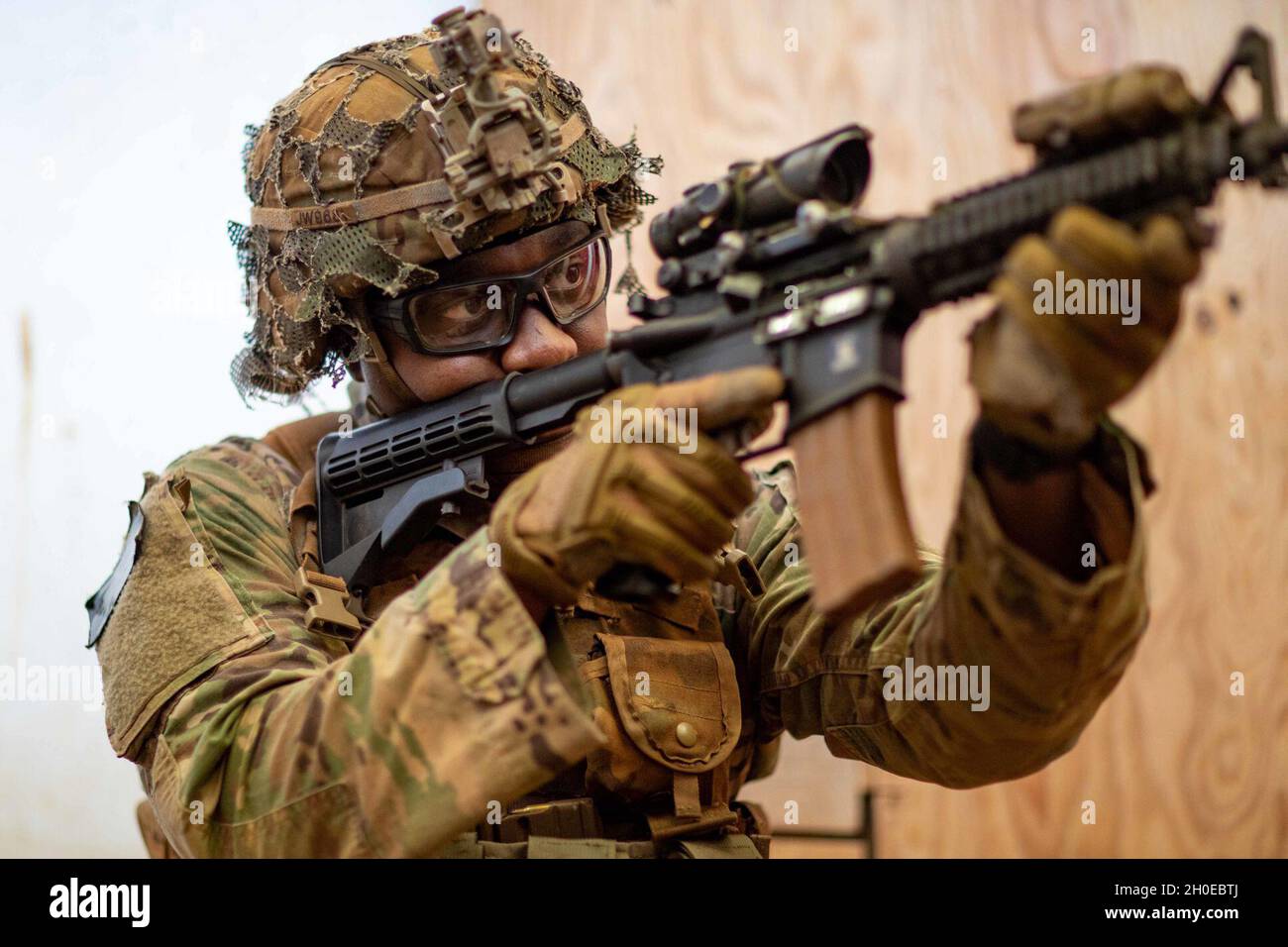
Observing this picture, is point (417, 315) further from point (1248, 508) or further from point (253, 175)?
point (1248, 508)

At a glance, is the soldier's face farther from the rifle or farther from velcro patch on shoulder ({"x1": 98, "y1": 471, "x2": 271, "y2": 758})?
velcro patch on shoulder ({"x1": 98, "y1": 471, "x2": 271, "y2": 758})

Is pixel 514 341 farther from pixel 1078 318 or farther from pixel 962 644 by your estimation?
pixel 1078 318

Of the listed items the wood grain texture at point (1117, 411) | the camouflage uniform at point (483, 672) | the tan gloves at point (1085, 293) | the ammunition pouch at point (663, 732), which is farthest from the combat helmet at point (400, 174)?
the wood grain texture at point (1117, 411)

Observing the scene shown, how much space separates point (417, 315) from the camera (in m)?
2.02

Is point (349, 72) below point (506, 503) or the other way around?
the other way around

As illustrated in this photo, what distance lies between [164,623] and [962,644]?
1013 millimetres

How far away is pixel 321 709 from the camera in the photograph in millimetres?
1632

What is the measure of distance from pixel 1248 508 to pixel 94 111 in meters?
2.53

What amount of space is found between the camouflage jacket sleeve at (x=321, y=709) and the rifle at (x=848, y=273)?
0.51ft

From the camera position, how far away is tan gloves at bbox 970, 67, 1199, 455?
1.17 metres

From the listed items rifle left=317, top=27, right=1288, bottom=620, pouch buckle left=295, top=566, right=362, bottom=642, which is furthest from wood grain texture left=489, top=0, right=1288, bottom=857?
rifle left=317, top=27, right=1288, bottom=620

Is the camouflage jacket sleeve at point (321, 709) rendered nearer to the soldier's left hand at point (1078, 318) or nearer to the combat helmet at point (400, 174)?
the combat helmet at point (400, 174)

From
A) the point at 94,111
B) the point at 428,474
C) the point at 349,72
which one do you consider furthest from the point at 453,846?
the point at 94,111

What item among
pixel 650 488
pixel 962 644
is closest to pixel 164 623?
pixel 650 488
